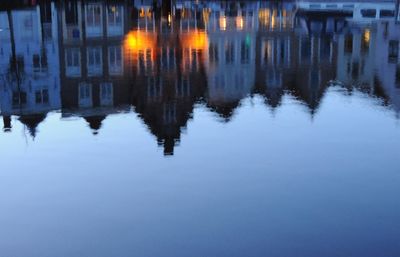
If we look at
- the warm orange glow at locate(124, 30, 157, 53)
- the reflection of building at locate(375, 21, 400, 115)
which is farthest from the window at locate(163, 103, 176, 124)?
the warm orange glow at locate(124, 30, 157, 53)

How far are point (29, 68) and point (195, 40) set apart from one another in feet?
47.1

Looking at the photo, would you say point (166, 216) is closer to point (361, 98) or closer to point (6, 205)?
point (6, 205)

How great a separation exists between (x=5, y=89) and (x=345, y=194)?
1583 centimetres

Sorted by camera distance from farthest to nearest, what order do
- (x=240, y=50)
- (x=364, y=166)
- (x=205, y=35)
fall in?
(x=205, y=35), (x=240, y=50), (x=364, y=166)

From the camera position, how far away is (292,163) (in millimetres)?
14586

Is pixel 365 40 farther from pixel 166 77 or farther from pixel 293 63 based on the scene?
pixel 166 77

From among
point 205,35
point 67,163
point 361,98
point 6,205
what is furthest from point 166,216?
point 205,35

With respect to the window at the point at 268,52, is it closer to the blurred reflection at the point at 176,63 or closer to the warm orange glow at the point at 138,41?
the blurred reflection at the point at 176,63

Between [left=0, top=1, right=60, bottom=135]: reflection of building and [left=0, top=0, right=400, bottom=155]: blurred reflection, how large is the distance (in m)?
0.07

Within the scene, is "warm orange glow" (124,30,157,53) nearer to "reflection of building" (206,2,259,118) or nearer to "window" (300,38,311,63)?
"reflection of building" (206,2,259,118)

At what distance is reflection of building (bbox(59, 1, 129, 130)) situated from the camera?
70.4 feet

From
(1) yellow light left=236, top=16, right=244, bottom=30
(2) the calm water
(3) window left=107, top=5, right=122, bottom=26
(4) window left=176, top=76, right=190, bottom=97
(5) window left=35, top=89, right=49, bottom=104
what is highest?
(3) window left=107, top=5, right=122, bottom=26

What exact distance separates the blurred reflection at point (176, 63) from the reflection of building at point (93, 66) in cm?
7

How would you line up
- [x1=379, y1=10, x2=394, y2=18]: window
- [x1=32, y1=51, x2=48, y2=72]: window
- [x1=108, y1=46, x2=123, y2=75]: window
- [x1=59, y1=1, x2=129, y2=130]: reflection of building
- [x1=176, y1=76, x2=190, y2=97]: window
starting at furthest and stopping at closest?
1. [x1=379, y1=10, x2=394, y2=18]: window
2. [x1=32, y1=51, x2=48, y2=72]: window
3. [x1=108, y1=46, x2=123, y2=75]: window
4. [x1=176, y1=76, x2=190, y2=97]: window
5. [x1=59, y1=1, x2=129, y2=130]: reflection of building
